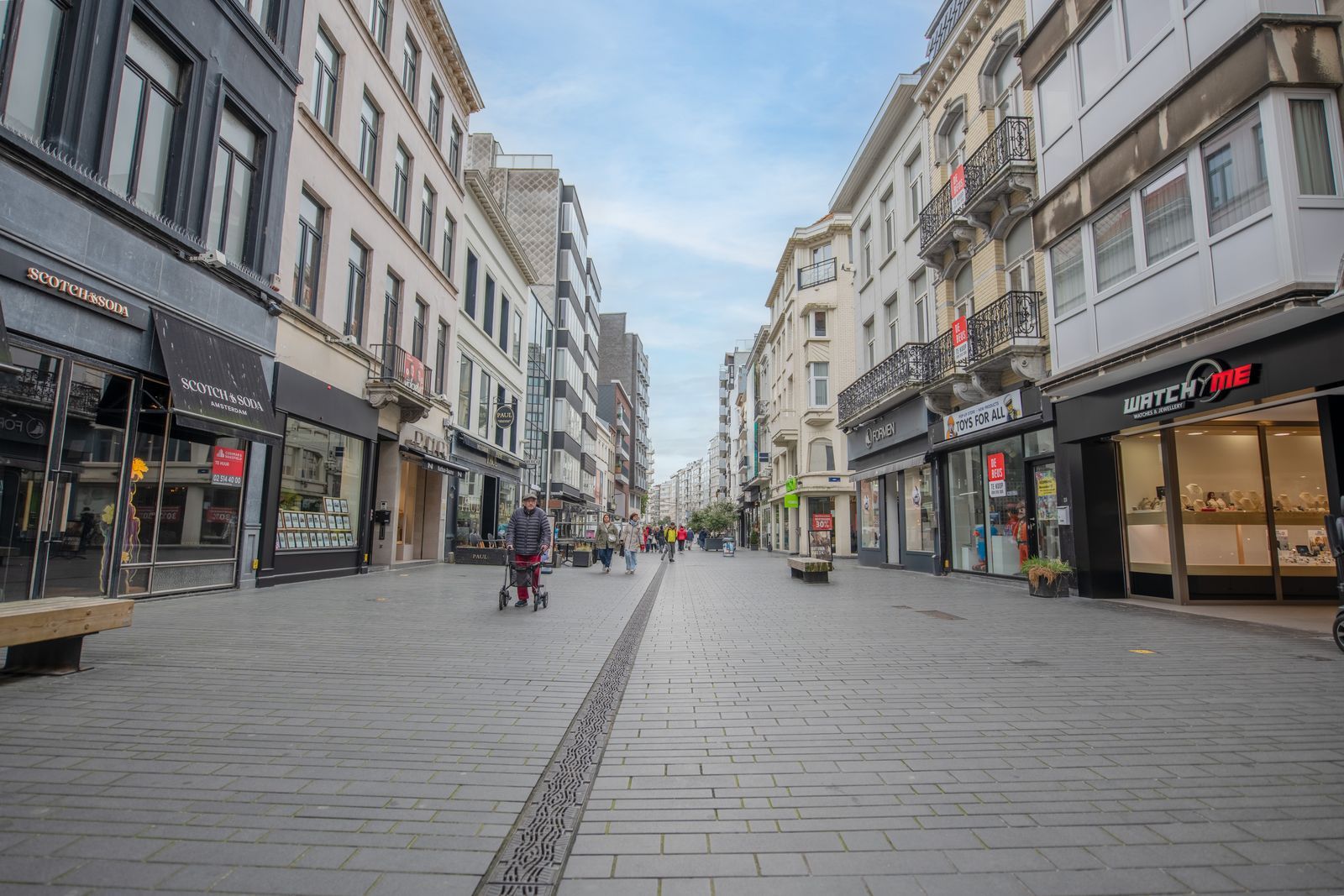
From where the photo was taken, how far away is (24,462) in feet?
28.1

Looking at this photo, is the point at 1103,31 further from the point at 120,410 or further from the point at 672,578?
the point at 120,410

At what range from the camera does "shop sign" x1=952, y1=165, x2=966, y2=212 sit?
690 inches

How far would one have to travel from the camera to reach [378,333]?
62.7ft

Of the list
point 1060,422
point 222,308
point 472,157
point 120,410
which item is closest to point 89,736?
point 120,410

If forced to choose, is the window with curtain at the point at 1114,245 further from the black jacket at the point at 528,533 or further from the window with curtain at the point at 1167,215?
the black jacket at the point at 528,533

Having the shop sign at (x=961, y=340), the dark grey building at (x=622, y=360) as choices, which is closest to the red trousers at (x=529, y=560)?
the shop sign at (x=961, y=340)

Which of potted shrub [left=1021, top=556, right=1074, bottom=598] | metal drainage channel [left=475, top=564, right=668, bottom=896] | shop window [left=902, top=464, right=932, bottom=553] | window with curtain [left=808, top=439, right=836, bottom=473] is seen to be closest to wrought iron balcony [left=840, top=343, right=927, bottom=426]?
shop window [left=902, top=464, right=932, bottom=553]

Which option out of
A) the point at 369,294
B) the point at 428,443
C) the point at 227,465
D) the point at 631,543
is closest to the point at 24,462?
the point at 227,465

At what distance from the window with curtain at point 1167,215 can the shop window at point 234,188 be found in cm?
1518

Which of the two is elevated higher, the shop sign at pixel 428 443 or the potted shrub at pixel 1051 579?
the shop sign at pixel 428 443

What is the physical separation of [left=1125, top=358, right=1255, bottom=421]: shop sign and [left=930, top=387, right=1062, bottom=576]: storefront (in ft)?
9.95

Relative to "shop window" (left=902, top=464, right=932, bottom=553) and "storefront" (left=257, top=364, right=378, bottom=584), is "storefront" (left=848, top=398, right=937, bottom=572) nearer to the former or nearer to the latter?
"shop window" (left=902, top=464, right=932, bottom=553)

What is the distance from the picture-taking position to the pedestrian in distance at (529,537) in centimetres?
1119

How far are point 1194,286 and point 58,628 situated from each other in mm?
13540
